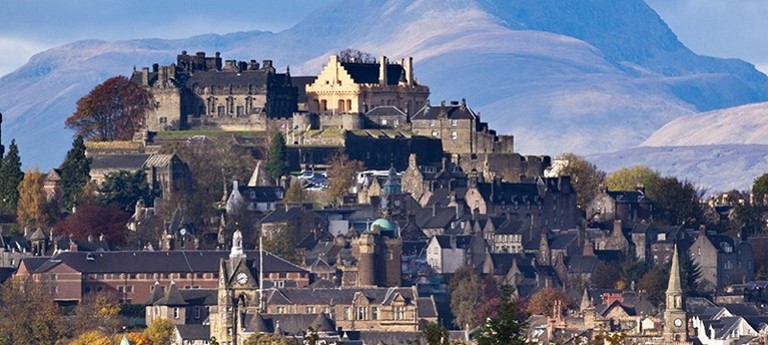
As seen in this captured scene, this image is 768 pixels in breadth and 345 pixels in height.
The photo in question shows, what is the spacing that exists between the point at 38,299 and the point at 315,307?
1041cm

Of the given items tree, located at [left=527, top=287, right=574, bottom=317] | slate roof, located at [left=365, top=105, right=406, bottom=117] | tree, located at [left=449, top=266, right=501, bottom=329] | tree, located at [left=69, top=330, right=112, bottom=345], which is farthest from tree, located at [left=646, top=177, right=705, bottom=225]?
tree, located at [left=69, top=330, right=112, bottom=345]

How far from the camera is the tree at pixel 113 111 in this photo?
145m

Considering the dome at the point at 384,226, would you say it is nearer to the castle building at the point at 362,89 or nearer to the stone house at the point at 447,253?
the stone house at the point at 447,253

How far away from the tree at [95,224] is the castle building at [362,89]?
20349 mm

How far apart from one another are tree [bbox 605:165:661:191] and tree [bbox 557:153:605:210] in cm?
199

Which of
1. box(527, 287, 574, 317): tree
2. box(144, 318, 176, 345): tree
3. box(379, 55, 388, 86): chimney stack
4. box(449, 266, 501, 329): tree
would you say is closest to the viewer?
box(144, 318, 176, 345): tree

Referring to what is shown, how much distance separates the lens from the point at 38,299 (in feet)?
370

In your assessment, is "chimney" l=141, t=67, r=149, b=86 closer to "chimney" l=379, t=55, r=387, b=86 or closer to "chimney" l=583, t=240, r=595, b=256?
"chimney" l=379, t=55, r=387, b=86

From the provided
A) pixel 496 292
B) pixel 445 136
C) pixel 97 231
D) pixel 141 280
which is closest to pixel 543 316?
pixel 496 292

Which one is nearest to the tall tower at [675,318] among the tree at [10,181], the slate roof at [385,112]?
the tree at [10,181]

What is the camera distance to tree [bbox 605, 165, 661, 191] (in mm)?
150000

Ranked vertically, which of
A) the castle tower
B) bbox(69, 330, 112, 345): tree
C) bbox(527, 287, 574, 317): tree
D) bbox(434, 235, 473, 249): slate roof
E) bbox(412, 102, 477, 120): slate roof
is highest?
bbox(412, 102, 477, 120): slate roof

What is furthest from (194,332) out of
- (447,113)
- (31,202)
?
(447,113)

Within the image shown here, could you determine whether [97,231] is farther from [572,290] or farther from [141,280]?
[572,290]
